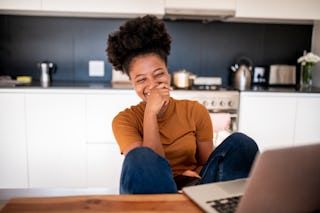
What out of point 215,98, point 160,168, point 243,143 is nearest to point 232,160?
point 243,143

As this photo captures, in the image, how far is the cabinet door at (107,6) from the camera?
2.59m

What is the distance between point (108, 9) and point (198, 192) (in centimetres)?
217

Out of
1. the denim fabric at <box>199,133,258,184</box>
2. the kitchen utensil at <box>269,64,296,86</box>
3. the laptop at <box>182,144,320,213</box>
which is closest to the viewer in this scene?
the laptop at <box>182,144,320,213</box>

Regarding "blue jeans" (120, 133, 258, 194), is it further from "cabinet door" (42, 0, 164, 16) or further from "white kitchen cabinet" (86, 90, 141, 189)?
"cabinet door" (42, 0, 164, 16)

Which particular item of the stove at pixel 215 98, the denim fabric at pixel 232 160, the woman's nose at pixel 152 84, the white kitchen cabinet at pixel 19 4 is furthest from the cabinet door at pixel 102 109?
the denim fabric at pixel 232 160

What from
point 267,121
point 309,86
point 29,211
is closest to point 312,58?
point 309,86

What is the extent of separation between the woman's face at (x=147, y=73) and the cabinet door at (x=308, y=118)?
174cm

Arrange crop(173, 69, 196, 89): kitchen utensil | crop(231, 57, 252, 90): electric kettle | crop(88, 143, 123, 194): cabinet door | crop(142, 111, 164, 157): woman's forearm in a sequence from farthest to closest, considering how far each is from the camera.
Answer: crop(231, 57, 252, 90): electric kettle < crop(173, 69, 196, 89): kitchen utensil < crop(88, 143, 123, 194): cabinet door < crop(142, 111, 164, 157): woman's forearm

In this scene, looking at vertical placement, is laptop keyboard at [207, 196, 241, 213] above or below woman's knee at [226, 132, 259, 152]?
below

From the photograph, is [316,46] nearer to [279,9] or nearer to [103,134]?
[279,9]

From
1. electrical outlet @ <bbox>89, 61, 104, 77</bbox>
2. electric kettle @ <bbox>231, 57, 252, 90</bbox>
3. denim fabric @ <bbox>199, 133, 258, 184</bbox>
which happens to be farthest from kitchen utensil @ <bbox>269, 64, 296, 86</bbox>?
denim fabric @ <bbox>199, 133, 258, 184</bbox>

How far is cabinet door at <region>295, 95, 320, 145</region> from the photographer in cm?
269

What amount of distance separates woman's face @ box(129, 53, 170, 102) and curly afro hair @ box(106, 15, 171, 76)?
1.0 inches

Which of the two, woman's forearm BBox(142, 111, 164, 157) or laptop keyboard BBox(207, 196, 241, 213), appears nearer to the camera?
laptop keyboard BBox(207, 196, 241, 213)
